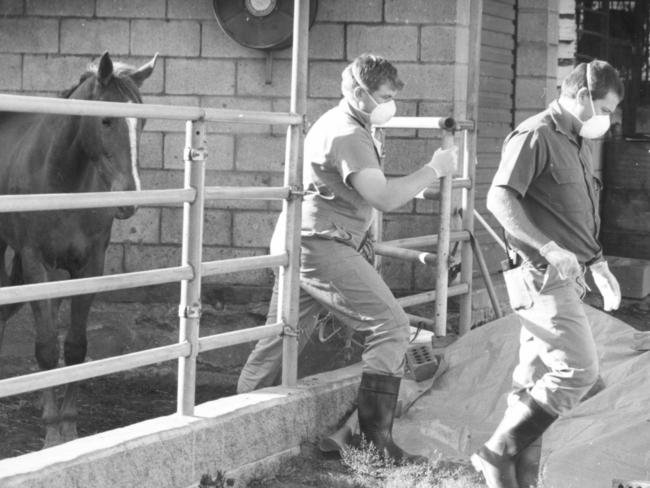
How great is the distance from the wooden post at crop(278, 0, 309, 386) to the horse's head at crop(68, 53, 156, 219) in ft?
2.56

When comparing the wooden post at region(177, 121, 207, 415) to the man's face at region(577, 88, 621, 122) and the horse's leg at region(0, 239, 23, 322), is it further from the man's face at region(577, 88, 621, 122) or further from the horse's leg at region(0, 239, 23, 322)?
the horse's leg at region(0, 239, 23, 322)

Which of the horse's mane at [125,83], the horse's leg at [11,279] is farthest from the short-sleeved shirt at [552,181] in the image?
the horse's leg at [11,279]

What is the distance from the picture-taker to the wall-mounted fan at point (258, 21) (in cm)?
870

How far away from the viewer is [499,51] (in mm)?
9742

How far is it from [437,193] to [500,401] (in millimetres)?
1335

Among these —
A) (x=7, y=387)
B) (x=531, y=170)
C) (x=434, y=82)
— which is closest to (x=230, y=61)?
(x=434, y=82)

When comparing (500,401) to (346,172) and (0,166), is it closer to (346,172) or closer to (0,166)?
(346,172)

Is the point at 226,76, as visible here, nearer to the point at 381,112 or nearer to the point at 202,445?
the point at 381,112

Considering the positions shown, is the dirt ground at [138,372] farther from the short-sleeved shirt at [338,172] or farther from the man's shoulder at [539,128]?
the man's shoulder at [539,128]

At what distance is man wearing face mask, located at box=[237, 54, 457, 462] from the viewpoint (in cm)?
557

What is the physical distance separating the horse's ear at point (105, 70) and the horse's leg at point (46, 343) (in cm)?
99

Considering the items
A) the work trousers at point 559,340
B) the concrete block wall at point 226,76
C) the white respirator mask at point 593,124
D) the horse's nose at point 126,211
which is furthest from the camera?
the concrete block wall at point 226,76

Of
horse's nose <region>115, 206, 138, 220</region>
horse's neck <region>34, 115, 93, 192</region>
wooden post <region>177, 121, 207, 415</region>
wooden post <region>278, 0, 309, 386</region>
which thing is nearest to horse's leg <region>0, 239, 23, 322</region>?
horse's neck <region>34, 115, 93, 192</region>

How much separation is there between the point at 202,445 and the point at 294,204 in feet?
4.19
